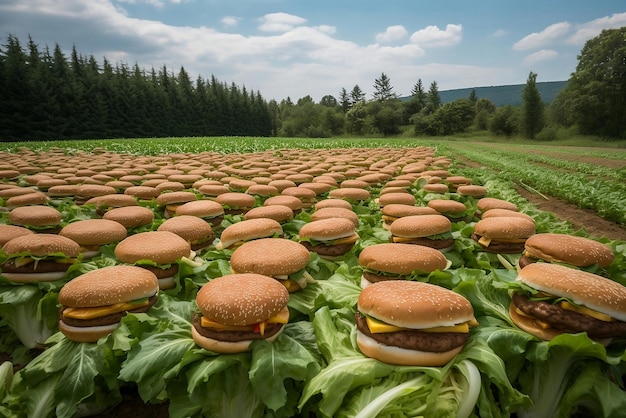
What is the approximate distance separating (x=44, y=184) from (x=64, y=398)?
7.25 meters

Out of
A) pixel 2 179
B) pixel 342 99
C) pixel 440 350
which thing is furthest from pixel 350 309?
pixel 342 99

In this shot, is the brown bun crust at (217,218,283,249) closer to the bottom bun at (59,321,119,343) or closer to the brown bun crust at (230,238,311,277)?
the brown bun crust at (230,238,311,277)

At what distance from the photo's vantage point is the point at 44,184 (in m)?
7.74

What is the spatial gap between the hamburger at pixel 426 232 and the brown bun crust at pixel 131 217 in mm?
3845

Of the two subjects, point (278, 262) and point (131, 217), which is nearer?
point (278, 262)

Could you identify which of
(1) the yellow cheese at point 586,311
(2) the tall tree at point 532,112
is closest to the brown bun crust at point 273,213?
(1) the yellow cheese at point 586,311

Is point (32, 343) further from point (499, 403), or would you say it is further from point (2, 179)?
point (2, 179)

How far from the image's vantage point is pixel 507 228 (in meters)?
4.04

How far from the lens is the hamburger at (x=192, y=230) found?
4.46 m

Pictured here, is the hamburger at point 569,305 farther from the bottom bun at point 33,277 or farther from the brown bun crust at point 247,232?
the bottom bun at point 33,277

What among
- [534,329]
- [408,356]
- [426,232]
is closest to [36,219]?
[408,356]

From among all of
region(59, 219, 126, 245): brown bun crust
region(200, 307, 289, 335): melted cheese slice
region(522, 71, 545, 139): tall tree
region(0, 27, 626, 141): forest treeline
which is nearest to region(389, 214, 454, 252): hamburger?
region(200, 307, 289, 335): melted cheese slice

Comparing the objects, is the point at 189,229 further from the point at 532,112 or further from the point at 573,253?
the point at 532,112

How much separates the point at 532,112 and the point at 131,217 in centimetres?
7719
